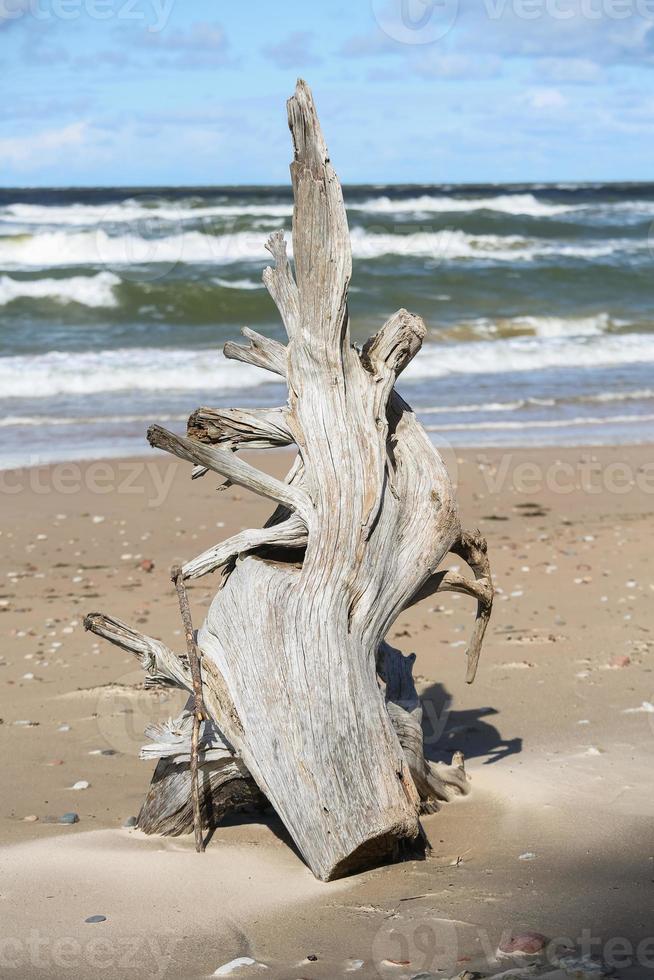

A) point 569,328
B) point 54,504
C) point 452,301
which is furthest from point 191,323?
point 54,504

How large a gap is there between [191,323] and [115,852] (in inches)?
823

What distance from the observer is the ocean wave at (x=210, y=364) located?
17.2 metres

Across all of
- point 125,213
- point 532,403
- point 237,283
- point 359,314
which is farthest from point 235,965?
point 125,213

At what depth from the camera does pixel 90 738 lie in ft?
19.7

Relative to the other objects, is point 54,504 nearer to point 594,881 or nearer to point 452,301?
point 594,881

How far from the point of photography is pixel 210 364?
18391 millimetres

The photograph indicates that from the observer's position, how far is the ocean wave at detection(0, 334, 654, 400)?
17.2 metres
